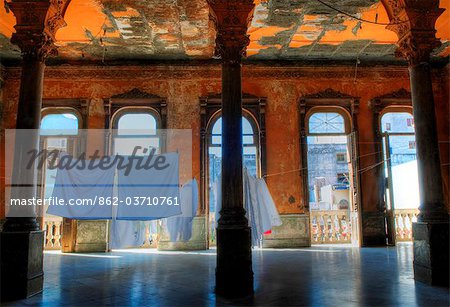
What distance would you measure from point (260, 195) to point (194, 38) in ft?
13.7

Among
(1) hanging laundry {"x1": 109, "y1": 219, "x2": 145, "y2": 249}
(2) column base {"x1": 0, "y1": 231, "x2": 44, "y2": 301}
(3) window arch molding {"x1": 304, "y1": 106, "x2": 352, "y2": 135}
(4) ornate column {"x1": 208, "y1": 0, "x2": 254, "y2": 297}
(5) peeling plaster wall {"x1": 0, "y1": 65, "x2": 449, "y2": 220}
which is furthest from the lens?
(3) window arch molding {"x1": 304, "y1": 106, "x2": 352, "y2": 135}

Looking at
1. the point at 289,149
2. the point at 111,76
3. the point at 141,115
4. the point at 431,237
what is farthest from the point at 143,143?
the point at 431,237

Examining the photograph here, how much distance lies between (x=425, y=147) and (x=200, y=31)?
566cm

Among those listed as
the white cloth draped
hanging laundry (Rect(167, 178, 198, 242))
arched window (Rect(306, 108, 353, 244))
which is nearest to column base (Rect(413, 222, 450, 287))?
the white cloth draped

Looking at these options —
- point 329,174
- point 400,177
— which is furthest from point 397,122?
point 329,174

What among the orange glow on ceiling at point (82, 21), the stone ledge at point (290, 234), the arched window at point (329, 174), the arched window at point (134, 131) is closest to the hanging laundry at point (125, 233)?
the arched window at point (134, 131)

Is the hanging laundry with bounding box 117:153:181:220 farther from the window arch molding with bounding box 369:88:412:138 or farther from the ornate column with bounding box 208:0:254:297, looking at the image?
the window arch molding with bounding box 369:88:412:138

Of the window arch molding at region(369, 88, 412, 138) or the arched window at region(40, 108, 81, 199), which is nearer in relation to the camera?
the arched window at region(40, 108, 81, 199)

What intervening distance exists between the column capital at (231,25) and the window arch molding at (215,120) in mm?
5191

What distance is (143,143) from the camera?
10.4 metres

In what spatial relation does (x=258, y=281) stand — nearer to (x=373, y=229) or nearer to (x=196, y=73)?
(x=373, y=229)

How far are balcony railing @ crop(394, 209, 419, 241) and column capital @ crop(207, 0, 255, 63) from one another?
7993mm

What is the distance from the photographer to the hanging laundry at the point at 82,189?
25.4 feet

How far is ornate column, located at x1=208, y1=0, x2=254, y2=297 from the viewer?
4594mm
